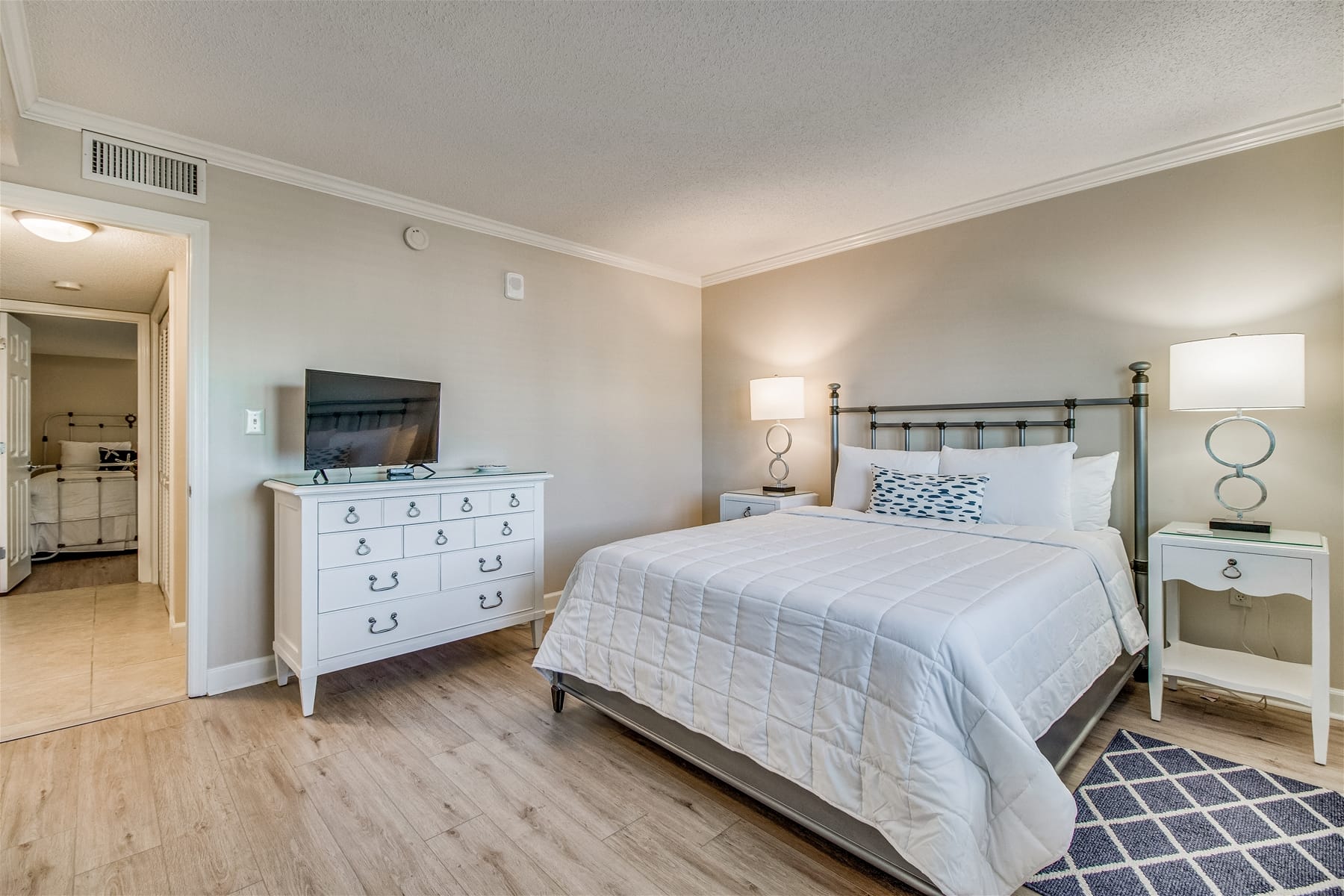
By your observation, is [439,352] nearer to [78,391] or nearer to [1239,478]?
[1239,478]

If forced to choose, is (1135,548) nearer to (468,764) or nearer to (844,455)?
(844,455)

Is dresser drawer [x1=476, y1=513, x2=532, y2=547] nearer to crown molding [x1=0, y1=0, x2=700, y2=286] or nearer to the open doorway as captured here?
the open doorway

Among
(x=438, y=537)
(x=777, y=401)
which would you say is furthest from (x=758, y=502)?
(x=438, y=537)

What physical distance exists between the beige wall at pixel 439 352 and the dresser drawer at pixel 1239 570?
3.04 m

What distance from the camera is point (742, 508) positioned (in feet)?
13.2

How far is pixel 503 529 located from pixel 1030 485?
8.37 feet

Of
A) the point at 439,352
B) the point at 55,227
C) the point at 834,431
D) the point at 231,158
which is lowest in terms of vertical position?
the point at 834,431

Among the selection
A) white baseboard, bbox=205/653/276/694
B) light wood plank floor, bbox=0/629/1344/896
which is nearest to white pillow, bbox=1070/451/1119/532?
light wood plank floor, bbox=0/629/1344/896

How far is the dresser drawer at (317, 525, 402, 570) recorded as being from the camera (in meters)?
2.51

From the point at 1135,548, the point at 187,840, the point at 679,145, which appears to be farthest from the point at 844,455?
the point at 187,840

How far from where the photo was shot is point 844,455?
3.62m

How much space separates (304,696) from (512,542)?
1075 millimetres

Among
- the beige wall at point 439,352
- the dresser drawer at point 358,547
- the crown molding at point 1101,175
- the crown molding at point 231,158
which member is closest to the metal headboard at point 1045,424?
the crown molding at point 1101,175

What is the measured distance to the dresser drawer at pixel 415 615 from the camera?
254cm
